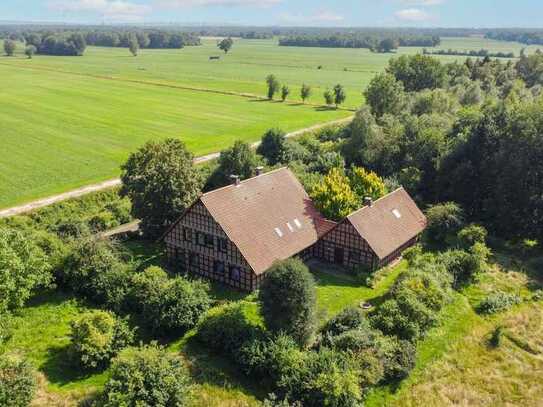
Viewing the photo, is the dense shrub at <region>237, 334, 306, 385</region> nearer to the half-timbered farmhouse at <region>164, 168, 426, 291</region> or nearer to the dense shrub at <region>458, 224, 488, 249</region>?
the half-timbered farmhouse at <region>164, 168, 426, 291</region>

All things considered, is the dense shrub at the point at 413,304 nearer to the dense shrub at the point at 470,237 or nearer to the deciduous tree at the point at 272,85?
the dense shrub at the point at 470,237

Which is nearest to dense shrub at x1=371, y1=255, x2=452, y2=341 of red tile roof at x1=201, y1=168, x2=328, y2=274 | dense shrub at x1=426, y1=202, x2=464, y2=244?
red tile roof at x1=201, y1=168, x2=328, y2=274

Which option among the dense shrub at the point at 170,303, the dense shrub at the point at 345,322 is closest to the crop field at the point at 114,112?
the dense shrub at the point at 170,303

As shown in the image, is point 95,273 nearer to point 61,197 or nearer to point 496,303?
point 61,197

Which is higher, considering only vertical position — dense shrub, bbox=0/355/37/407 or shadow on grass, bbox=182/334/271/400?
dense shrub, bbox=0/355/37/407

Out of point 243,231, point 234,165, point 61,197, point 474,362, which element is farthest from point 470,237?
point 61,197

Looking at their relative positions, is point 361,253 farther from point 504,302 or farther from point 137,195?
point 137,195

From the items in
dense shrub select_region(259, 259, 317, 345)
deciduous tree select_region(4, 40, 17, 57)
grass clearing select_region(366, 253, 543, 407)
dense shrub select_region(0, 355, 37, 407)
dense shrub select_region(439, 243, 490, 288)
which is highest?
dense shrub select_region(259, 259, 317, 345)

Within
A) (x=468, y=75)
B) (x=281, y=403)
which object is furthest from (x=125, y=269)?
(x=468, y=75)
